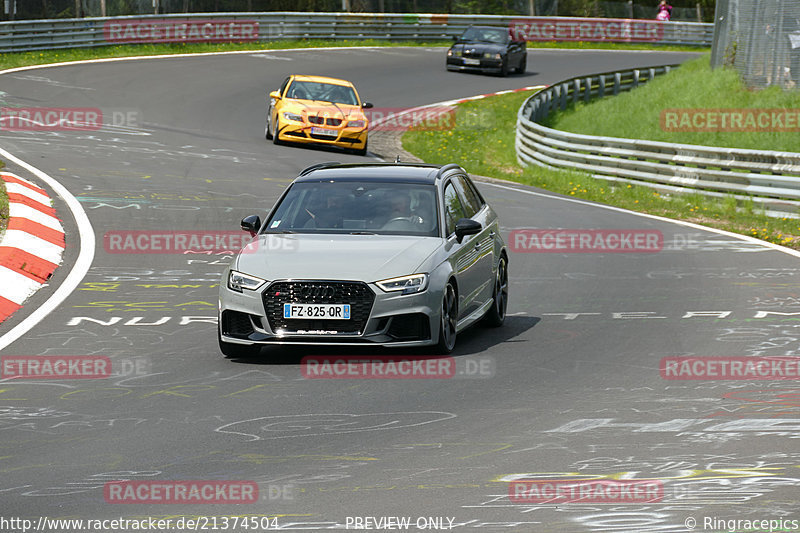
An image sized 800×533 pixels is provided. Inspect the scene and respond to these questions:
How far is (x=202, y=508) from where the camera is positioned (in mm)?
6387

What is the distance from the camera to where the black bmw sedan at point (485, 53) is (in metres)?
46.8

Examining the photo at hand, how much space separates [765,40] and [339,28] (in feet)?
78.8

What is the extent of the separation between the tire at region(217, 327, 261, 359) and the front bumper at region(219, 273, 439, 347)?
0.09 meters

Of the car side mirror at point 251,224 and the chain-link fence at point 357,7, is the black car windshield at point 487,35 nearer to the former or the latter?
the chain-link fence at point 357,7

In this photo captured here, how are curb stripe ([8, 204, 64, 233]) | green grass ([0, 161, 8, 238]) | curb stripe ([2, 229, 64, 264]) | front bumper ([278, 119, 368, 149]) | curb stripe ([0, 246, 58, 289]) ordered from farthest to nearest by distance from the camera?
1. front bumper ([278, 119, 368, 149])
2. curb stripe ([8, 204, 64, 233])
3. green grass ([0, 161, 8, 238])
4. curb stripe ([2, 229, 64, 264])
5. curb stripe ([0, 246, 58, 289])

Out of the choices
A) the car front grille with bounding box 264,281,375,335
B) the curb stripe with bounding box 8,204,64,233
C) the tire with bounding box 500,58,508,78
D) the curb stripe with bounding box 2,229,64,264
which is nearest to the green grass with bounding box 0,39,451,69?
the tire with bounding box 500,58,508,78

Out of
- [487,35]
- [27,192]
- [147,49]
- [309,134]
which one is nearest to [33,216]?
[27,192]

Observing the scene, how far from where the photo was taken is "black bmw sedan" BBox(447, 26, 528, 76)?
46.8 meters

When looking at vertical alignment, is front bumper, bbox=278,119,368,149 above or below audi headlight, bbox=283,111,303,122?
below

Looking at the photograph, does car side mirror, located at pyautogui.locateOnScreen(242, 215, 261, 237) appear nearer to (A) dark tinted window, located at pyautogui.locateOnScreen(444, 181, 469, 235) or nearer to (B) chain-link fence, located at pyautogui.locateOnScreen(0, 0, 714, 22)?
(A) dark tinted window, located at pyautogui.locateOnScreen(444, 181, 469, 235)

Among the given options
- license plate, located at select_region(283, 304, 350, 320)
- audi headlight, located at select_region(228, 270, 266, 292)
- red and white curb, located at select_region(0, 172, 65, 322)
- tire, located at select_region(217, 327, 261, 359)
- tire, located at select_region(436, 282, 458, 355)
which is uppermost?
audi headlight, located at select_region(228, 270, 266, 292)

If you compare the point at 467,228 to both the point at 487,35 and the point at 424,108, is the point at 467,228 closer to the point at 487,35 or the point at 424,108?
the point at 424,108

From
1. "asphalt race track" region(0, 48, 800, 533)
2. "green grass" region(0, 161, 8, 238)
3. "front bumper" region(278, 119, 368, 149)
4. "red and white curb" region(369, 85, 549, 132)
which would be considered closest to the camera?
"asphalt race track" region(0, 48, 800, 533)

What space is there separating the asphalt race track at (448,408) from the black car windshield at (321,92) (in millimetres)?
10905
